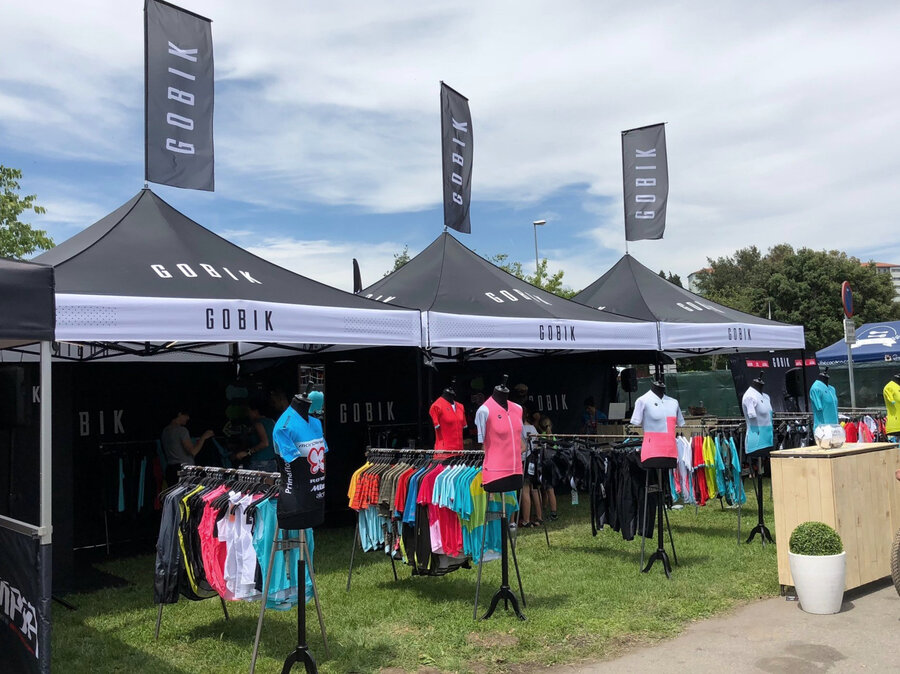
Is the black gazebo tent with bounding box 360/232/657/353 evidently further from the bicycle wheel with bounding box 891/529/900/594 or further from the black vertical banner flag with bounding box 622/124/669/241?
the bicycle wheel with bounding box 891/529/900/594

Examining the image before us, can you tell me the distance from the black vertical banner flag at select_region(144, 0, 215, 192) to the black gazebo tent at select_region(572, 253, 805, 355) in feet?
20.9

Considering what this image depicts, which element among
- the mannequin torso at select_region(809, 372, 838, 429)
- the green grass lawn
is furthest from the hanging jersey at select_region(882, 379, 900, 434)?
the green grass lawn

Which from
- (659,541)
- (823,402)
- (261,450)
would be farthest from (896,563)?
(261,450)

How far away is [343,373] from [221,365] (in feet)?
5.43

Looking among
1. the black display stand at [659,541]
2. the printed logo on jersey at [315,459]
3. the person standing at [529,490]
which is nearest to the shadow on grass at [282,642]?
the printed logo on jersey at [315,459]

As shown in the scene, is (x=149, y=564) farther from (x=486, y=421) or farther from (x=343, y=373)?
(x=486, y=421)

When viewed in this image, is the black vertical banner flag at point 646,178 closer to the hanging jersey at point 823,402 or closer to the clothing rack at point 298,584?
the hanging jersey at point 823,402

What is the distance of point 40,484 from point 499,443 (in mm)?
3155

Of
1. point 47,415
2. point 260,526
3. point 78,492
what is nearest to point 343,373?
point 78,492

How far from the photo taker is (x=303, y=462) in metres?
4.60

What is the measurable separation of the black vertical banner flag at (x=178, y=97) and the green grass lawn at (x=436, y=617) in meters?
4.21

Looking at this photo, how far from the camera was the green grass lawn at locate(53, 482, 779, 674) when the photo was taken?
16.8 feet

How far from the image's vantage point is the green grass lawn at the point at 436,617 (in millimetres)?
5105

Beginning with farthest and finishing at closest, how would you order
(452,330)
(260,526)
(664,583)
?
(452,330) < (664,583) < (260,526)
